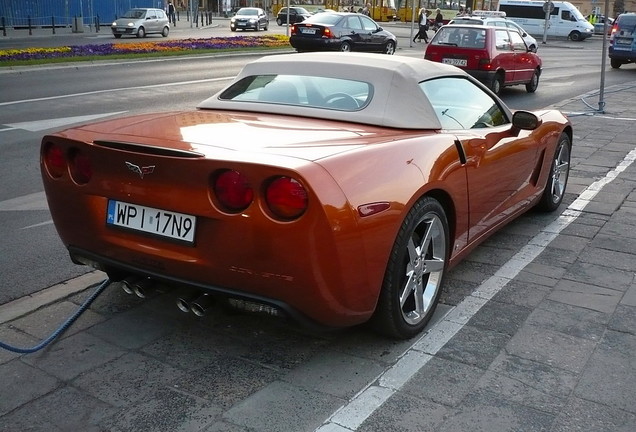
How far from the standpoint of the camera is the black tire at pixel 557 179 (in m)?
6.18

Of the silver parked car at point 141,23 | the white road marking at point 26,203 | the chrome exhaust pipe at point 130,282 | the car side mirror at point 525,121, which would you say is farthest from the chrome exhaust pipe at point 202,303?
the silver parked car at point 141,23

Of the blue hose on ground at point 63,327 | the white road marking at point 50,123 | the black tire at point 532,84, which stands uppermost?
the black tire at point 532,84

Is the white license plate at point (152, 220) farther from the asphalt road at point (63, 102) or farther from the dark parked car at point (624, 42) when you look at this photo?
the dark parked car at point (624, 42)

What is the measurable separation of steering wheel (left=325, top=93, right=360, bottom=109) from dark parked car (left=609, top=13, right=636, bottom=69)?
969 inches

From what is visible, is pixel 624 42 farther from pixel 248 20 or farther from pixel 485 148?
pixel 248 20

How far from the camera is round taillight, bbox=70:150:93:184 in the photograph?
3600 mm

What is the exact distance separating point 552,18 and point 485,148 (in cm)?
5241

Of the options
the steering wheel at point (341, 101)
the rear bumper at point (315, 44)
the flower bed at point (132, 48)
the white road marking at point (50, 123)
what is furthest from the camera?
the rear bumper at point (315, 44)

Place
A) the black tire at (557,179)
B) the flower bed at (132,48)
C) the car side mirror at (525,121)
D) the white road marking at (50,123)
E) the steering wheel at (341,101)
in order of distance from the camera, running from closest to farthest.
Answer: the steering wheel at (341,101) < the car side mirror at (525,121) < the black tire at (557,179) < the white road marking at (50,123) < the flower bed at (132,48)

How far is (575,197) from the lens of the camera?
7035 mm

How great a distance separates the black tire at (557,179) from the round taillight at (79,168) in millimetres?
3953

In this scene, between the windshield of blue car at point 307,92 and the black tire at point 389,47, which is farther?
the black tire at point 389,47

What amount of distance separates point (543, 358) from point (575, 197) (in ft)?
12.4

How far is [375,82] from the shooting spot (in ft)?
14.2
